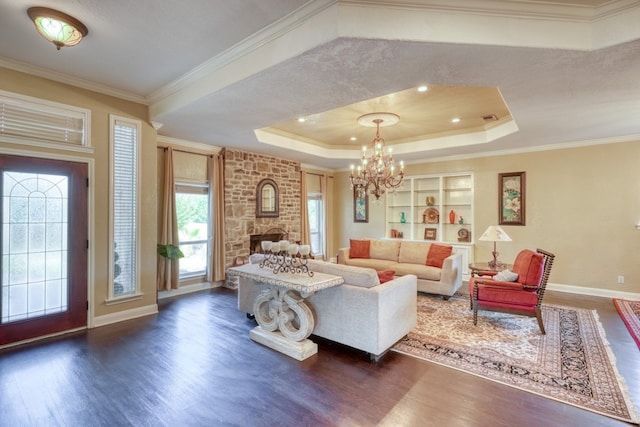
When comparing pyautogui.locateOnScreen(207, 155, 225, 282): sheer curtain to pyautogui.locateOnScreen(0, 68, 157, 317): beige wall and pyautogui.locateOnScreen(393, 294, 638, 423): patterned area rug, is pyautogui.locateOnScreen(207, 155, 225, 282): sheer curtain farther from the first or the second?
pyautogui.locateOnScreen(393, 294, 638, 423): patterned area rug

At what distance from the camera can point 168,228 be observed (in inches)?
206

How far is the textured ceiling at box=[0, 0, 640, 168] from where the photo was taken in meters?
2.25

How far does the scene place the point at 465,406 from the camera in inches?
91.3

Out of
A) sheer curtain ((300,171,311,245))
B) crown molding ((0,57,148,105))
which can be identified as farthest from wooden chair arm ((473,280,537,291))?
crown molding ((0,57,148,105))

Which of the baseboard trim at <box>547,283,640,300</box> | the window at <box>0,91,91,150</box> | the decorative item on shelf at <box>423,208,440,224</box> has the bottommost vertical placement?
the baseboard trim at <box>547,283,640,300</box>

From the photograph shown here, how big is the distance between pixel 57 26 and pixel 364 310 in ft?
12.2

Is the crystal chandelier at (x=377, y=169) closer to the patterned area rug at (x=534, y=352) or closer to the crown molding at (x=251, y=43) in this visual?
the patterned area rug at (x=534, y=352)

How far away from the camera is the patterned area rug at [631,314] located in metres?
3.63

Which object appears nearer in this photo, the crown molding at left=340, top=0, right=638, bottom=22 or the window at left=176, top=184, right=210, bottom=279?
the crown molding at left=340, top=0, right=638, bottom=22

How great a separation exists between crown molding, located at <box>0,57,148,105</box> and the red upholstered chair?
535 cm

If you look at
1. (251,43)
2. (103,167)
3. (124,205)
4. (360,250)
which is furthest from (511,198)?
(103,167)

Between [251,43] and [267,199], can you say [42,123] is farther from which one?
[267,199]

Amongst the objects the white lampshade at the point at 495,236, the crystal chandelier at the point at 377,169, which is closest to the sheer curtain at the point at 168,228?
the crystal chandelier at the point at 377,169

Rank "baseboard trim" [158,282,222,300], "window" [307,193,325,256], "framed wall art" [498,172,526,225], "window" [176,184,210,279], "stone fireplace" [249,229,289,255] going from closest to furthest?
"baseboard trim" [158,282,222,300]
"window" [176,184,210,279]
"framed wall art" [498,172,526,225]
"stone fireplace" [249,229,289,255]
"window" [307,193,325,256]
